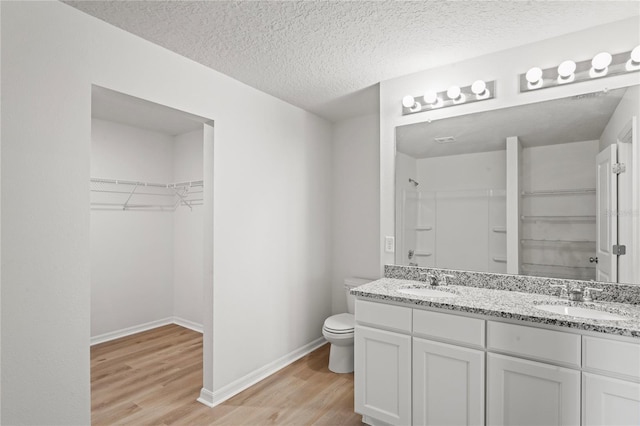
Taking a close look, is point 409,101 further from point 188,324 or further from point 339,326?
point 188,324

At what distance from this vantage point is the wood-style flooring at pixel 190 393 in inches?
91.2

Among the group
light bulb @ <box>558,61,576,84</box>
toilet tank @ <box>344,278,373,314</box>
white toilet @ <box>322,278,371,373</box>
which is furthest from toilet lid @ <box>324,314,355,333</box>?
light bulb @ <box>558,61,576,84</box>

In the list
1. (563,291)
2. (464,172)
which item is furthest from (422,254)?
(563,291)

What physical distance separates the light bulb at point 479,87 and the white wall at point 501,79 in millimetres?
65

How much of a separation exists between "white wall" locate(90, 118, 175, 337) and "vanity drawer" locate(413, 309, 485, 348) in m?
3.32

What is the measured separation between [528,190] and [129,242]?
12.8ft

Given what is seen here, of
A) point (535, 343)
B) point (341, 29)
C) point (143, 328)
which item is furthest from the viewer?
point (143, 328)

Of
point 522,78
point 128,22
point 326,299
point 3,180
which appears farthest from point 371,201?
point 3,180

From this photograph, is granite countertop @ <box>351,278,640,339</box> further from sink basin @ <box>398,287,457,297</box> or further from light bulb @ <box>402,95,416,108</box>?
light bulb @ <box>402,95,416,108</box>

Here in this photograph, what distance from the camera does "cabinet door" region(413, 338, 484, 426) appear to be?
1.82m

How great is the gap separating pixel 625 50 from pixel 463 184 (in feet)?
3.64

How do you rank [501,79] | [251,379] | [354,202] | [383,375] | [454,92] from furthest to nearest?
[354,202] < [251,379] < [454,92] < [501,79] < [383,375]

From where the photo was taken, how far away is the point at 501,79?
229 centimetres

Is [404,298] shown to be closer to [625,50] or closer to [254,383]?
[254,383]
